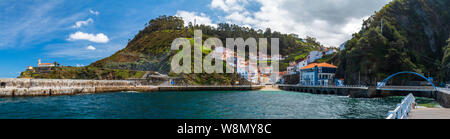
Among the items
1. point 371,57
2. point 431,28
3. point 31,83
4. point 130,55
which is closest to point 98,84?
point 31,83

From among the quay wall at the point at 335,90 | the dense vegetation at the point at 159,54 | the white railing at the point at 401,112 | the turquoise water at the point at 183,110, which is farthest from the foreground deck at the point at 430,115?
the dense vegetation at the point at 159,54

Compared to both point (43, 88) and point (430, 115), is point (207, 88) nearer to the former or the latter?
point (43, 88)

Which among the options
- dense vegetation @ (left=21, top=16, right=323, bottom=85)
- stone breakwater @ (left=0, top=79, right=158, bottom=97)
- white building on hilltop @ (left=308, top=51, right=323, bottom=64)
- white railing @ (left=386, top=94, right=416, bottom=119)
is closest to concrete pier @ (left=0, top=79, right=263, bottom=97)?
stone breakwater @ (left=0, top=79, right=158, bottom=97)

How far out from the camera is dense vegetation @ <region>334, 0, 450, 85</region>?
2653 inches

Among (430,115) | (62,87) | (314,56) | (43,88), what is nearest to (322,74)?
(314,56)

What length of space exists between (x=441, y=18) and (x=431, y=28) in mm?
5440

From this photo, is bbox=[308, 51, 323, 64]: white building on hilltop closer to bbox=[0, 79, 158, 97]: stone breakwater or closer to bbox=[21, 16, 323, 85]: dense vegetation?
bbox=[21, 16, 323, 85]: dense vegetation

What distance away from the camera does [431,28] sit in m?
78.3

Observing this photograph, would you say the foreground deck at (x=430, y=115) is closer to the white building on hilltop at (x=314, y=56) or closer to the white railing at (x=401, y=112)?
the white railing at (x=401, y=112)

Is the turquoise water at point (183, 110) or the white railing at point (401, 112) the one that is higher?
the white railing at point (401, 112)

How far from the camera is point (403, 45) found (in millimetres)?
70188

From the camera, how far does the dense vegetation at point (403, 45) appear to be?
2653 inches
